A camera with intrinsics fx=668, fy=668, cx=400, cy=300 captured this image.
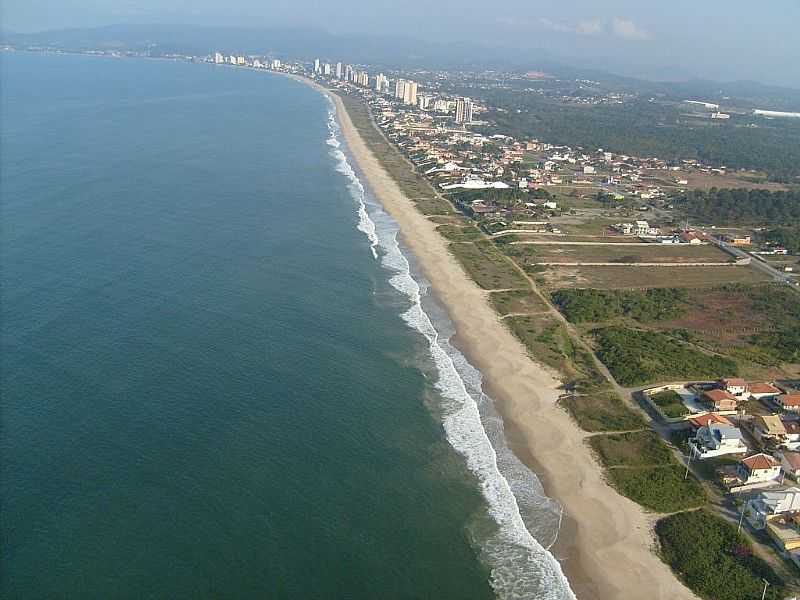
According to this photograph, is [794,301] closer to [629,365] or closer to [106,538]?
[629,365]

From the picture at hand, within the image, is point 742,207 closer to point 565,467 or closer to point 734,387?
point 734,387

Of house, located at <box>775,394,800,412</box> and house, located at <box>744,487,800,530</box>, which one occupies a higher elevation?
house, located at <box>775,394,800,412</box>

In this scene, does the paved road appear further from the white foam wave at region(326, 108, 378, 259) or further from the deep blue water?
the white foam wave at region(326, 108, 378, 259)

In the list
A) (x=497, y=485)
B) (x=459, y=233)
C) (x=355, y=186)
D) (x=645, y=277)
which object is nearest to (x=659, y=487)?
(x=497, y=485)

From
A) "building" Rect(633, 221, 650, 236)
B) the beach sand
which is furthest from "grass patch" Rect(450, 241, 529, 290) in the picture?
"building" Rect(633, 221, 650, 236)

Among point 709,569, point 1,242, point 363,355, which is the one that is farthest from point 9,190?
point 709,569
